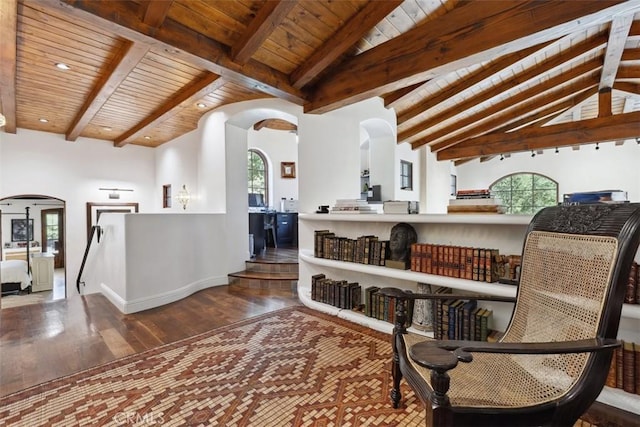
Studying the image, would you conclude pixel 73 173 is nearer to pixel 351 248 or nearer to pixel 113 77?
pixel 113 77

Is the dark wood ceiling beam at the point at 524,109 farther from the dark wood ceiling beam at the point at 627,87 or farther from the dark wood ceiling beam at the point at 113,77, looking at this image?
the dark wood ceiling beam at the point at 113,77

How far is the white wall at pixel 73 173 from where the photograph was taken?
19.1 ft

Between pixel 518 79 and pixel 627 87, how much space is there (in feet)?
10.4

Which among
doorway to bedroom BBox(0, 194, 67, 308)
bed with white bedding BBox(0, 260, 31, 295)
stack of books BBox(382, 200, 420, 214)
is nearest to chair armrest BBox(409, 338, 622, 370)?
stack of books BBox(382, 200, 420, 214)

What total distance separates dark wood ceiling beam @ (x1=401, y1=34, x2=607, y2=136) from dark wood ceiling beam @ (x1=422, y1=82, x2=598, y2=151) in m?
1.81

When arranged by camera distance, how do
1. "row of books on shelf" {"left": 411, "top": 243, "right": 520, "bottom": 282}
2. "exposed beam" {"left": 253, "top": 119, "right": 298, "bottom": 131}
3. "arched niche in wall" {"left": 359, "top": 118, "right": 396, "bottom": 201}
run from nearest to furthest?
"row of books on shelf" {"left": 411, "top": 243, "right": 520, "bottom": 282}, "arched niche in wall" {"left": 359, "top": 118, "right": 396, "bottom": 201}, "exposed beam" {"left": 253, "top": 119, "right": 298, "bottom": 131}

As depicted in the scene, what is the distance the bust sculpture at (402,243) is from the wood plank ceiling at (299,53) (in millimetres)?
1370

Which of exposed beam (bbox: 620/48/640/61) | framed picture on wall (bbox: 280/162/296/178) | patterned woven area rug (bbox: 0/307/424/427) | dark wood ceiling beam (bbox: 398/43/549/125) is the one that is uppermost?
exposed beam (bbox: 620/48/640/61)

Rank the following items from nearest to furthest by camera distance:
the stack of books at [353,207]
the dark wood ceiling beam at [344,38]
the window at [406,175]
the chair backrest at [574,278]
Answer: the chair backrest at [574,278] → the dark wood ceiling beam at [344,38] → the stack of books at [353,207] → the window at [406,175]

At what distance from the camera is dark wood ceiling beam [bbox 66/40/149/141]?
2785 mm

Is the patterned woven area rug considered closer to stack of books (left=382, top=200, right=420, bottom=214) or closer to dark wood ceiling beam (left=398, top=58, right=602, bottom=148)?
stack of books (left=382, top=200, right=420, bottom=214)

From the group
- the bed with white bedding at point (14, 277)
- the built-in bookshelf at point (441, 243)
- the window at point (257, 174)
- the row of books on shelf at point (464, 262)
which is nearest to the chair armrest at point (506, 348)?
the built-in bookshelf at point (441, 243)

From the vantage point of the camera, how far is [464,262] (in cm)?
230

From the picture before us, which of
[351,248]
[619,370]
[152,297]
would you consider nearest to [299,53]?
Result: [351,248]
